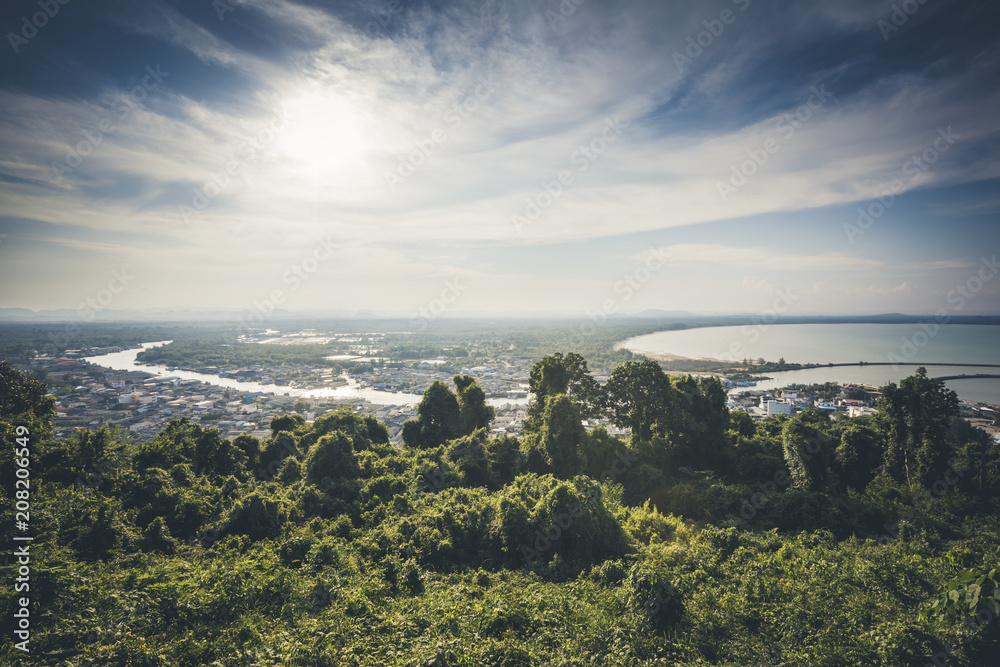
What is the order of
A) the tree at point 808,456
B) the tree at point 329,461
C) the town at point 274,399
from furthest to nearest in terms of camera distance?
the town at point 274,399, the tree at point 329,461, the tree at point 808,456

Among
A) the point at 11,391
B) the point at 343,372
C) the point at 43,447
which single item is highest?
the point at 11,391

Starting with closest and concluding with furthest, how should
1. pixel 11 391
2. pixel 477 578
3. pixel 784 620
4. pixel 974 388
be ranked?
1. pixel 784 620
2. pixel 477 578
3. pixel 11 391
4. pixel 974 388

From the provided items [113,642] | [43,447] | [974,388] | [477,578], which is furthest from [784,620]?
[974,388]

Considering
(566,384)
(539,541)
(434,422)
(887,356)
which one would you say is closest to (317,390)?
(434,422)

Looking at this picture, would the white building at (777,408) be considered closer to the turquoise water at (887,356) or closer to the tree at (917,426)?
the tree at (917,426)

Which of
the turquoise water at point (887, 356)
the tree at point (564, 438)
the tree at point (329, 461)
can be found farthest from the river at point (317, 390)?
the turquoise water at point (887, 356)

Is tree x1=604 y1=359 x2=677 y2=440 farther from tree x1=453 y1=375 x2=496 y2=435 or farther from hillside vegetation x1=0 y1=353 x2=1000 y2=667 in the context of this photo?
tree x1=453 y1=375 x2=496 y2=435

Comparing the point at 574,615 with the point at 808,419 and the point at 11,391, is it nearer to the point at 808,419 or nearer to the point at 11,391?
the point at 808,419
